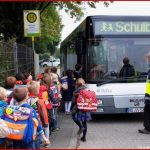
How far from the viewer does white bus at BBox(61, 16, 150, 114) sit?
1457 centimetres

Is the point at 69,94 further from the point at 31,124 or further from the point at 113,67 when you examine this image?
the point at 31,124

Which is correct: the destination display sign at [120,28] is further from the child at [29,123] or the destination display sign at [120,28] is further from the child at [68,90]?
the child at [29,123]

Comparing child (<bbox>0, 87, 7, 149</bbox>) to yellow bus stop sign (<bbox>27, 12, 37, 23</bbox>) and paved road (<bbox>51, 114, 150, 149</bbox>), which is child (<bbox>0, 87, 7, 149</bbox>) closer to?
paved road (<bbox>51, 114, 150, 149</bbox>)

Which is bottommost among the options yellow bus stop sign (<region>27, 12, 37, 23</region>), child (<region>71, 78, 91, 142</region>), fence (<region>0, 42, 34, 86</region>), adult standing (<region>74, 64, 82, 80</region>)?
child (<region>71, 78, 91, 142</region>)

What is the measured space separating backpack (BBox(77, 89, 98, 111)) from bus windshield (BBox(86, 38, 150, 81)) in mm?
3149

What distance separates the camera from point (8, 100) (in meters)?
8.41

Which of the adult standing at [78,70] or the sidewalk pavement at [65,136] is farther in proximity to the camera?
the adult standing at [78,70]

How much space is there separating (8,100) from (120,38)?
6.99 m

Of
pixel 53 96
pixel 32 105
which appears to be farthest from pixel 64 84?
pixel 32 105

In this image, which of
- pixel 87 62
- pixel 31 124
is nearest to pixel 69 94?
pixel 87 62

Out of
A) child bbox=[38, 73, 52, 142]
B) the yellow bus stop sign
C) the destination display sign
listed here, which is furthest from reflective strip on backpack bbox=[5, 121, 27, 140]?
the yellow bus stop sign

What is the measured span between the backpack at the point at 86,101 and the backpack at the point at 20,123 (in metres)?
4.38

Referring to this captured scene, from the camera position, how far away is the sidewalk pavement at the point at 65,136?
11164 millimetres

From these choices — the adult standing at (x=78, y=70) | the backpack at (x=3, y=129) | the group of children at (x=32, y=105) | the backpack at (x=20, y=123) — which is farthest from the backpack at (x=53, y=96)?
the backpack at (x=3, y=129)
